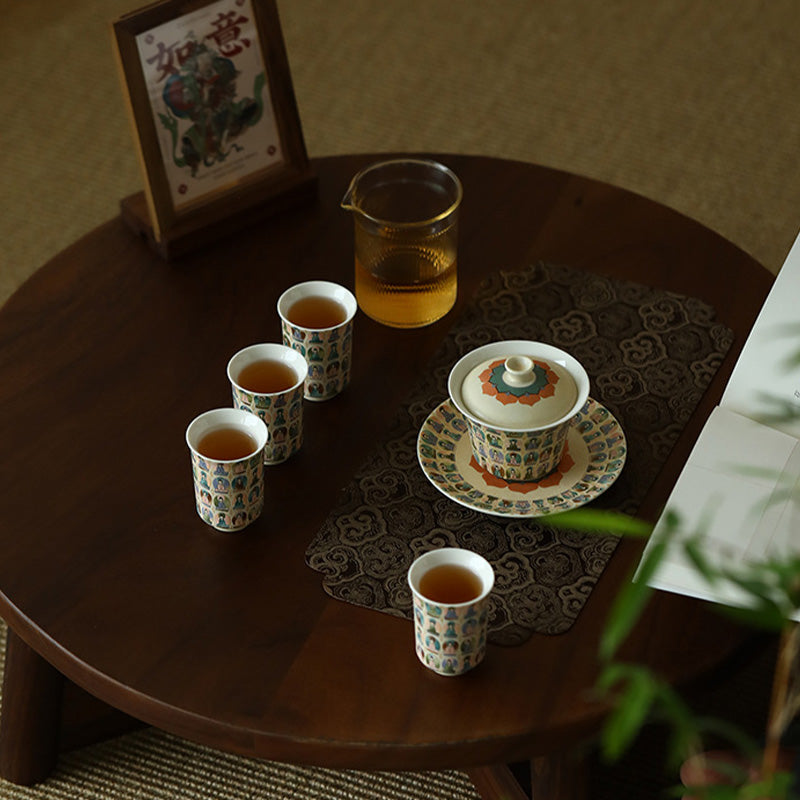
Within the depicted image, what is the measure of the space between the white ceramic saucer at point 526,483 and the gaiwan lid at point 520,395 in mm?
73

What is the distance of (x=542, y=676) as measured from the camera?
1.06 metres

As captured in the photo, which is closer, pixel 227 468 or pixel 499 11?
pixel 227 468


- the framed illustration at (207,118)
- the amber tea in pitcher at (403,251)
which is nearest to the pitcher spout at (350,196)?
the amber tea in pitcher at (403,251)

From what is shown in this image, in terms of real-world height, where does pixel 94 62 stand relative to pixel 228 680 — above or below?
below

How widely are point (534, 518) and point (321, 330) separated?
0.94 ft

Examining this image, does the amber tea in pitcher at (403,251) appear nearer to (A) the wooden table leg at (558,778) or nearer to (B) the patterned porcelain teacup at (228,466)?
(B) the patterned porcelain teacup at (228,466)

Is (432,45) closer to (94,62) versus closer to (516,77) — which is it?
(516,77)

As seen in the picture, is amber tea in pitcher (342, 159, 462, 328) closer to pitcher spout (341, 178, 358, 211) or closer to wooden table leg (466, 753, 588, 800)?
pitcher spout (341, 178, 358, 211)

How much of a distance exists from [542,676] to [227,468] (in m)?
0.33

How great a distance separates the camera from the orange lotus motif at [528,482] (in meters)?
1.21

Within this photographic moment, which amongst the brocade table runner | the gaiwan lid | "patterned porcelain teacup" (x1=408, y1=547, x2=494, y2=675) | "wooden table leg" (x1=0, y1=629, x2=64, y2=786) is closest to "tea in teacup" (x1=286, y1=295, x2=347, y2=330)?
the brocade table runner

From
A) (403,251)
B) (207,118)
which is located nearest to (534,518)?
(403,251)

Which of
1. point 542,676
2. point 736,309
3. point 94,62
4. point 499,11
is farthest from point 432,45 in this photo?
point 542,676

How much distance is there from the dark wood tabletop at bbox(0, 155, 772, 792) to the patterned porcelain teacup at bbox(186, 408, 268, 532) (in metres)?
0.02
